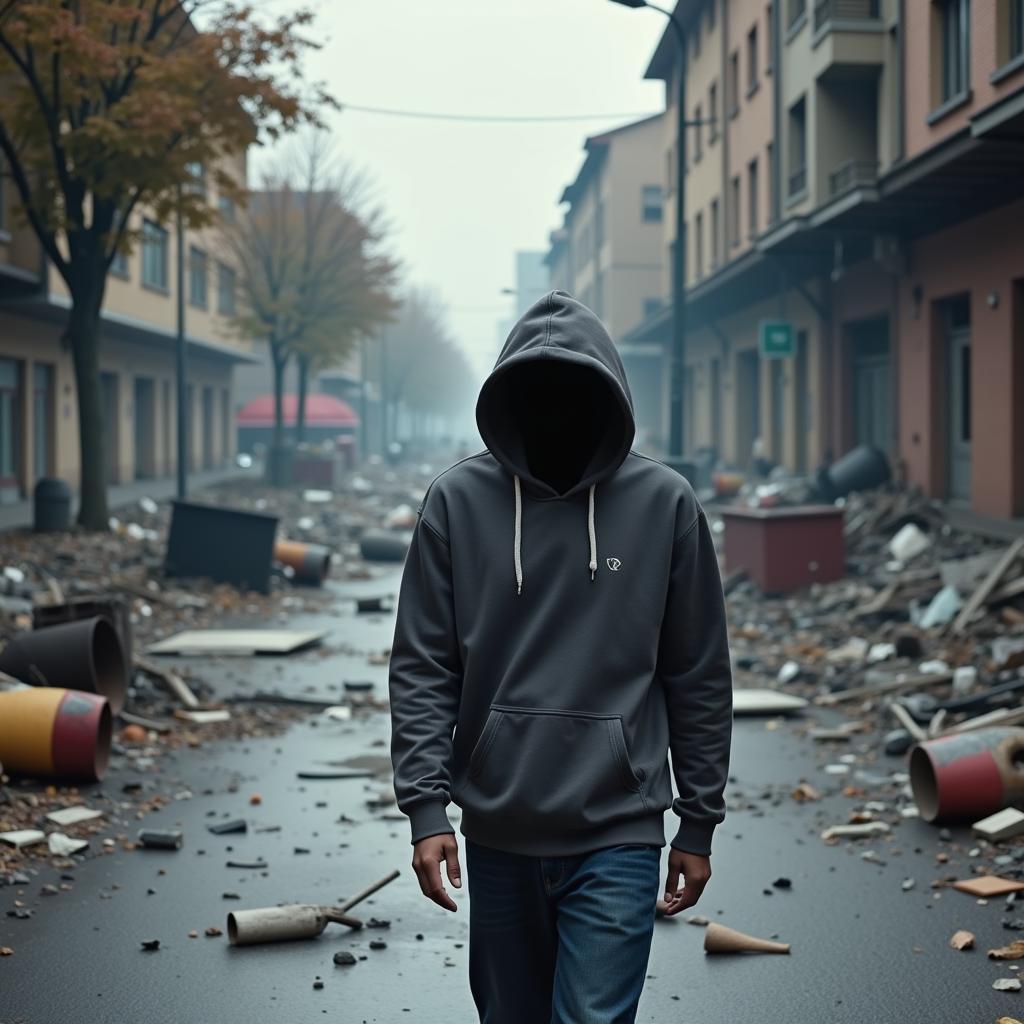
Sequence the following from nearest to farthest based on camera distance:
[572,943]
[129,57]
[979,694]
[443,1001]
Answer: [572,943], [443,1001], [979,694], [129,57]

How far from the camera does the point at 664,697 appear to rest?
312 cm

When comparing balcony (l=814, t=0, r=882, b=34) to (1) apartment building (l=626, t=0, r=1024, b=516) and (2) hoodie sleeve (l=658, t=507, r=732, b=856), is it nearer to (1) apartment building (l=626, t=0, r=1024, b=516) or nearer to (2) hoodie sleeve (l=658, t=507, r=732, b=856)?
(1) apartment building (l=626, t=0, r=1024, b=516)

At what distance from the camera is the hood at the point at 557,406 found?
3082 mm

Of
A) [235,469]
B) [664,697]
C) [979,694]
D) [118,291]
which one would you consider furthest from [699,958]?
[235,469]

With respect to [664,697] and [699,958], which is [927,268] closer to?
[699,958]

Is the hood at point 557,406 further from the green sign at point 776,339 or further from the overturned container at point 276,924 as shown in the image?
the green sign at point 776,339

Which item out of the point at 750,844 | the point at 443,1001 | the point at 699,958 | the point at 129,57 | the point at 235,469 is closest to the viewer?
the point at 443,1001

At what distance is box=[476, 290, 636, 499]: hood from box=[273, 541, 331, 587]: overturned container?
52.8 ft

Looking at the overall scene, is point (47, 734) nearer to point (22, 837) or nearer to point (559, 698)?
point (22, 837)

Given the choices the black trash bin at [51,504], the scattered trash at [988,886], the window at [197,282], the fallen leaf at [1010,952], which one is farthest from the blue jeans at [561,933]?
the window at [197,282]

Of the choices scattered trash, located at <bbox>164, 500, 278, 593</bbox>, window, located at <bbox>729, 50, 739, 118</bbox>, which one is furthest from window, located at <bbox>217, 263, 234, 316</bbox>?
scattered trash, located at <bbox>164, 500, 278, 593</bbox>

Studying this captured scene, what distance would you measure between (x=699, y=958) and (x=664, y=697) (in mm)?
2501

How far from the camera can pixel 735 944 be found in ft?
17.5

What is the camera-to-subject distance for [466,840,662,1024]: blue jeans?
278 cm
